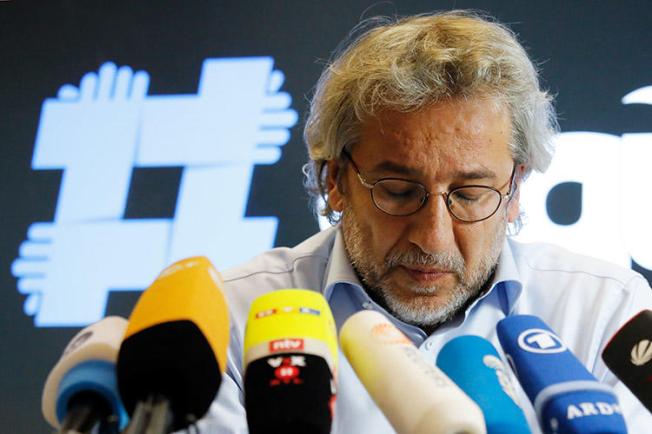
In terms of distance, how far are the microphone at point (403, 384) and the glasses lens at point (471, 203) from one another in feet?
2.25

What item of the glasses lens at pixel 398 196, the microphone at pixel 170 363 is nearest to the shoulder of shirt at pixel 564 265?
the glasses lens at pixel 398 196

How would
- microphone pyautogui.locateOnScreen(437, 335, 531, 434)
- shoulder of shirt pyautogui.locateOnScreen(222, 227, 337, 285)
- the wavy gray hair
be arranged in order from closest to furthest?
microphone pyautogui.locateOnScreen(437, 335, 531, 434)
the wavy gray hair
shoulder of shirt pyautogui.locateOnScreen(222, 227, 337, 285)

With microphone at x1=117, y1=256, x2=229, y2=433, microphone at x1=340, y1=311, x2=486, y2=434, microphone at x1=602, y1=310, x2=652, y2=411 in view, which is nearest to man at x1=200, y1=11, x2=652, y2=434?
microphone at x1=602, y1=310, x2=652, y2=411

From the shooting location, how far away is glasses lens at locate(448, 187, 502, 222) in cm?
153

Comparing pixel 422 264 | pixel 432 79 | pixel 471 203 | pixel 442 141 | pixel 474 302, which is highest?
pixel 432 79

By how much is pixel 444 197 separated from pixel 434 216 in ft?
0.14

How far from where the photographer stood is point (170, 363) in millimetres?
706

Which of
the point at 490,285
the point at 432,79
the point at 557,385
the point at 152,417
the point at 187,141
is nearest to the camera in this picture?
the point at 152,417

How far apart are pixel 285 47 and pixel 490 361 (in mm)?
2307

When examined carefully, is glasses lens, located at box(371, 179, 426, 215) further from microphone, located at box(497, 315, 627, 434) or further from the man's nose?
microphone, located at box(497, 315, 627, 434)

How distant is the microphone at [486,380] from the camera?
78cm

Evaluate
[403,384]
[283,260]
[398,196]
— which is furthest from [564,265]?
[403,384]

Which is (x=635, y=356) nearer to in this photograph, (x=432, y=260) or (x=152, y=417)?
(x=152, y=417)

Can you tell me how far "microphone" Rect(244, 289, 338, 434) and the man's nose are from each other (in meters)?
A: 0.65
